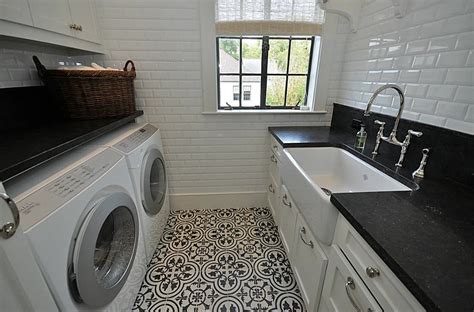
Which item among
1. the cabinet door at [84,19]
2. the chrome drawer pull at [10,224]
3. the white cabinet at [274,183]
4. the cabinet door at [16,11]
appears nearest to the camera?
the chrome drawer pull at [10,224]

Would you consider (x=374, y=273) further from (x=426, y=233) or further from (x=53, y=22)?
(x=53, y=22)

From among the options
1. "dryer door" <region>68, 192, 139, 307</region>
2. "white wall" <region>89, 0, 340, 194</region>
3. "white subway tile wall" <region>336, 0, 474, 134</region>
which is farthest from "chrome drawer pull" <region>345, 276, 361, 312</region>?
"white wall" <region>89, 0, 340, 194</region>

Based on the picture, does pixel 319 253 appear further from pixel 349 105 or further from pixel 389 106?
pixel 349 105

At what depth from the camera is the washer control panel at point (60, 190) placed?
65 cm

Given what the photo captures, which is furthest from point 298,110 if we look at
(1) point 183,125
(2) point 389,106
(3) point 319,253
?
(3) point 319,253

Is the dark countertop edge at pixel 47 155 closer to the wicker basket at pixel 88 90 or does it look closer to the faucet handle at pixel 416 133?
the wicker basket at pixel 88 90

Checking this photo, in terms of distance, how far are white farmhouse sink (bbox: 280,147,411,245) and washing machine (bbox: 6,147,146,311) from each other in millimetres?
921

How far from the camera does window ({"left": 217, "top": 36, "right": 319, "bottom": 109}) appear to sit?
75.7 inches

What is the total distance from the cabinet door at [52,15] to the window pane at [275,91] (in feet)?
4.99

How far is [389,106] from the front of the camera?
136cm

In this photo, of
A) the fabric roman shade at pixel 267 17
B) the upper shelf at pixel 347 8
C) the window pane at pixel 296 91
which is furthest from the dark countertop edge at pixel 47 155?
the upper shelf at pixel 347 8

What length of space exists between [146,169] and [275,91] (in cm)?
138

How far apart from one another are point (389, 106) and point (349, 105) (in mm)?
443

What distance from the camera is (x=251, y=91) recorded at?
2.07 metres
